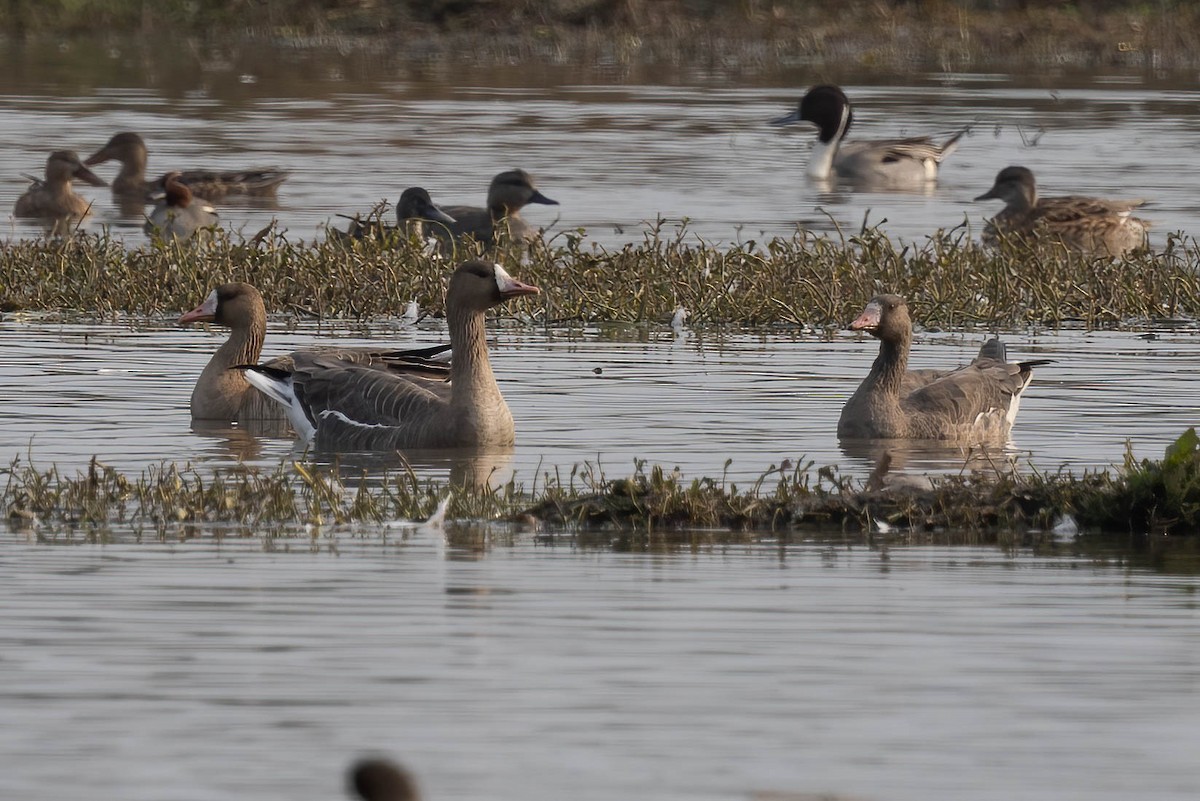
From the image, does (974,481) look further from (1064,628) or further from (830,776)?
(830,776)

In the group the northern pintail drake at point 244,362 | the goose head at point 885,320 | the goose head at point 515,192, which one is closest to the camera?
the goose head at point 885,320

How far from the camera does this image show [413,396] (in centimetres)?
1310

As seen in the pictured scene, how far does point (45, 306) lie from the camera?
18031mm

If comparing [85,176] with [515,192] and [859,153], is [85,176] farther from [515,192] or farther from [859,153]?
[859,153]

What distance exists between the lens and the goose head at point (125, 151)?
1136 inches

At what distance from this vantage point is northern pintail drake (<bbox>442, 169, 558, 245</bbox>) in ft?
72.6

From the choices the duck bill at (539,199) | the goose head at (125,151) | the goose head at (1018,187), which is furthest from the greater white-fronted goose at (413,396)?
the goose head at (125,151)

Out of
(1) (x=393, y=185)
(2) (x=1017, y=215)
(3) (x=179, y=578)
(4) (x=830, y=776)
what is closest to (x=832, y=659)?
(4) (x=830, y=776)

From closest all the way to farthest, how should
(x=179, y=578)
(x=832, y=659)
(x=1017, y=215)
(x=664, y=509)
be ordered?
(x=832, y=659)
(x=179, y=578)
(x=664, y=509)
(x=1017, y=215)

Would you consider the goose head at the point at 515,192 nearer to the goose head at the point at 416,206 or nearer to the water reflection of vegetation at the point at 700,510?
the goose head at the point at 416,206

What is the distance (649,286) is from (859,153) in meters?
14.6

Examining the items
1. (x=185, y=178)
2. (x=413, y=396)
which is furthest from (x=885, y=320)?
(x=185, y=178)

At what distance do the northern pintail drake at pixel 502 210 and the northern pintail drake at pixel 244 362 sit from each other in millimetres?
7096

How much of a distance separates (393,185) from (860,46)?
23308 mm
